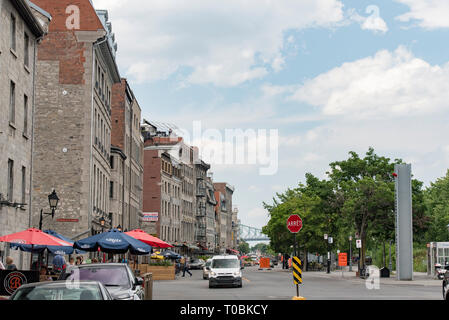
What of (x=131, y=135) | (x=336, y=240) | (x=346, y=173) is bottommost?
(x=336, y=240)

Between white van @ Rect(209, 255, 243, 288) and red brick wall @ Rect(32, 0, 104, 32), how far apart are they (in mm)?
20402

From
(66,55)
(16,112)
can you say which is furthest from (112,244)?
(66,55)

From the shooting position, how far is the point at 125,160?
71.1m

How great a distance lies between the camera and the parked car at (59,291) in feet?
34.4

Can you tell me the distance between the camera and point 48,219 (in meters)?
47.1

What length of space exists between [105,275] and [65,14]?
1436 inches

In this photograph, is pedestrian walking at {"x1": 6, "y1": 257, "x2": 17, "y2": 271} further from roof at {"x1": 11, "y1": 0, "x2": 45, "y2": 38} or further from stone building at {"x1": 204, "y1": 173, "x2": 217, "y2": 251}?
stone building at {"x1": 204, "y1": 173, "x2": 217, "y2": 251}

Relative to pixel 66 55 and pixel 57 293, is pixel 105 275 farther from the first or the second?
pixel 66 55

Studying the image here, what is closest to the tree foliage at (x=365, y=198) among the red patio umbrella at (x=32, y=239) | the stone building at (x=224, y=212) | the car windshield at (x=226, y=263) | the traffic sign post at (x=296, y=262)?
the car windshield at (x=226, y=263)

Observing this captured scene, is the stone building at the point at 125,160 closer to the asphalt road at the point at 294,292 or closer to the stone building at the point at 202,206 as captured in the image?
the asphalt road at the point at 294,292
